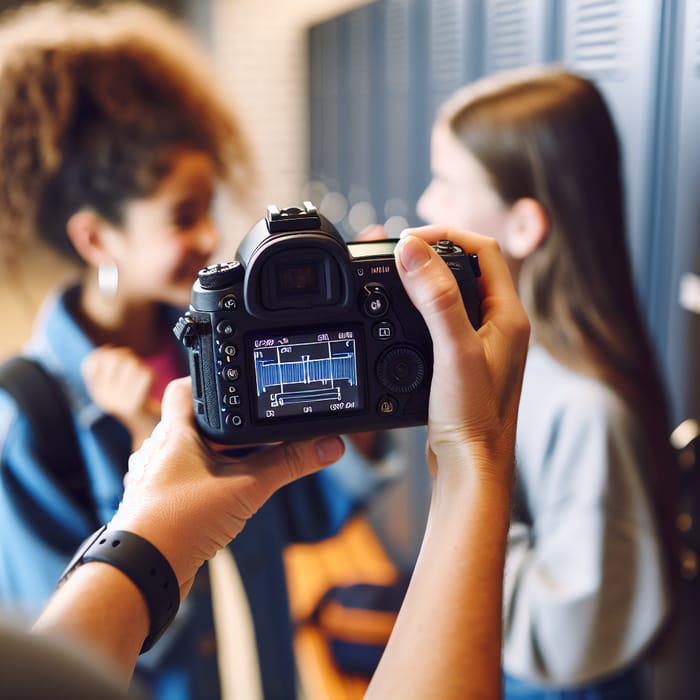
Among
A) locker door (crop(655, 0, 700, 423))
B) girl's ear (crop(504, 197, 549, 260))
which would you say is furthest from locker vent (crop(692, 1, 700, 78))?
girl's ear (crop(504, 197, 549, 260))

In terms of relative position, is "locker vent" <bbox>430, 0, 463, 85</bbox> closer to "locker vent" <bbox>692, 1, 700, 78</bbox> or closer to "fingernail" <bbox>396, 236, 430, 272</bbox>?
"locker vent" <bbox>692, 1, 700, 78</bbox>

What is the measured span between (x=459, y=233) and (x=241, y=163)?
3.37ft

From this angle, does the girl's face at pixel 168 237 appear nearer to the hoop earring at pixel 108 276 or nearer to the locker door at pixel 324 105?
the hoop earring at pixel 108 276

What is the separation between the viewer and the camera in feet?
2.53

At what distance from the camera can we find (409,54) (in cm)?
238

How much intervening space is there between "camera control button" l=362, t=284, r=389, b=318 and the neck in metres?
0.86

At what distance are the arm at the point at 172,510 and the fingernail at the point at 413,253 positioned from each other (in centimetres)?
→ 22

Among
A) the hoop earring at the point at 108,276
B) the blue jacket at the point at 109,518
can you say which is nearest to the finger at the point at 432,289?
the blue jacket at the point at 109,518

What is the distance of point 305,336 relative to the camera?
782 millimetres

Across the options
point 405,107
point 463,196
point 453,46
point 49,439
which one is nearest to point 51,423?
point 49,439

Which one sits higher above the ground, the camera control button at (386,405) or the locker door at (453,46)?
the locker door at (453,46)

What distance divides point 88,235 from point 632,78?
1.02m

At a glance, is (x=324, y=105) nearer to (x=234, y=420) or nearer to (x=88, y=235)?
(x=88, y=235)

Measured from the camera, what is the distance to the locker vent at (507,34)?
173 centimetres
